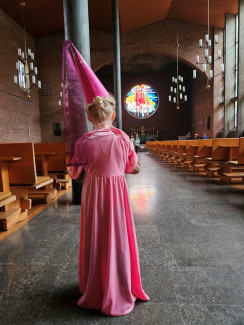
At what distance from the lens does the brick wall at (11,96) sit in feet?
39.8

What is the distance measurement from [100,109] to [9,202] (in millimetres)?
2024

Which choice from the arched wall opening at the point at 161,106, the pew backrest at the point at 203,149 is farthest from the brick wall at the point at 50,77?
the pew backrest at the point at 203,149

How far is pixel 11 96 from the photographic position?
12805mm

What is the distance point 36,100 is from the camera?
15953mm

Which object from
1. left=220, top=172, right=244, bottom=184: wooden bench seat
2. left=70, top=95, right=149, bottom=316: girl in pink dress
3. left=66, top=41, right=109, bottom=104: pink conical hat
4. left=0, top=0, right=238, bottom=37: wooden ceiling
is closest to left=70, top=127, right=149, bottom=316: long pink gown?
left=70, top=95, right=149, bottom=316: girl in pink dress

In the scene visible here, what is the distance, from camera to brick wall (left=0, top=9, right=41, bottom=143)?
1212 cm

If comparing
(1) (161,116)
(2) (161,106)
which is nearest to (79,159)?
(1) (161,116)

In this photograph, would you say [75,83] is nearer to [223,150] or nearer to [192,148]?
[223,150]

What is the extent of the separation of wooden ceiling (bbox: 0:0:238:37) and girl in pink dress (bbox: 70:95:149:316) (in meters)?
12.3

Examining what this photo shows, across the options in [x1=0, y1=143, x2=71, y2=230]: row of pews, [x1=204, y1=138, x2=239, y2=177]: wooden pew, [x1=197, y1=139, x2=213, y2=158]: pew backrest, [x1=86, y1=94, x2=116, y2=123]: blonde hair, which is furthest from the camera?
[x1=197, y1=139, x2=213, y2=158]: pew backrest

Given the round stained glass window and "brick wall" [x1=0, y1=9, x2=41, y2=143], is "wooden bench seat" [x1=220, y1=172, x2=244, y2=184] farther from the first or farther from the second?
the round stained glass window

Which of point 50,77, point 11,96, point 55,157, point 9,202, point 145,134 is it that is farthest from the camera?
point 145,134

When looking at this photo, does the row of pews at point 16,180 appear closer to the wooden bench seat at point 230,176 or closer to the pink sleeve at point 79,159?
the pink sleeve at point 79,159

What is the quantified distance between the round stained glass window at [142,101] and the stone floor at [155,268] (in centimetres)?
2111
